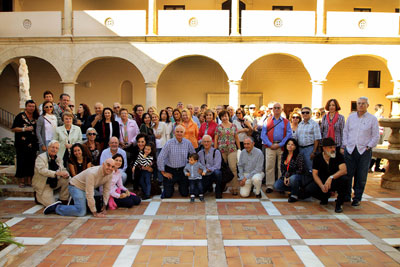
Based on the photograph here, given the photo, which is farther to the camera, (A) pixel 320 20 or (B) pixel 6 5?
(B) pixel 6 5

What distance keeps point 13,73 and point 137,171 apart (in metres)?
14.5

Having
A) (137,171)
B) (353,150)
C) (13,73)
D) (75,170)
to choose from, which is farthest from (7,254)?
(13,73)

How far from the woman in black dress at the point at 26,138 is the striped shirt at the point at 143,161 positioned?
2.20m

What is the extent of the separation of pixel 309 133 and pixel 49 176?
5.02 meters

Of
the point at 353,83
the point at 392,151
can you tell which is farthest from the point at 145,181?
the point at 353,83

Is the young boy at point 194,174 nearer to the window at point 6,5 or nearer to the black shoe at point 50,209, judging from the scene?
the black shoe at point 50,209

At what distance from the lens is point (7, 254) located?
12.4 ft

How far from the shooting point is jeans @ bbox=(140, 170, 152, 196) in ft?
21.7

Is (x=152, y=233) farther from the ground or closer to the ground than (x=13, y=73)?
closer to the ground

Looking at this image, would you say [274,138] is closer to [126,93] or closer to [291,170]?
[291,170]

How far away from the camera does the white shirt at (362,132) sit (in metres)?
5.83

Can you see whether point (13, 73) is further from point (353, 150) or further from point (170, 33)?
point (353, 150)

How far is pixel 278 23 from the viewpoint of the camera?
14.1 m

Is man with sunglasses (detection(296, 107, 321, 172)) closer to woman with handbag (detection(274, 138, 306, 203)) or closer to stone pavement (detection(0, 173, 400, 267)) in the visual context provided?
woman with handbag (detection(274, 138, 306, 203))
